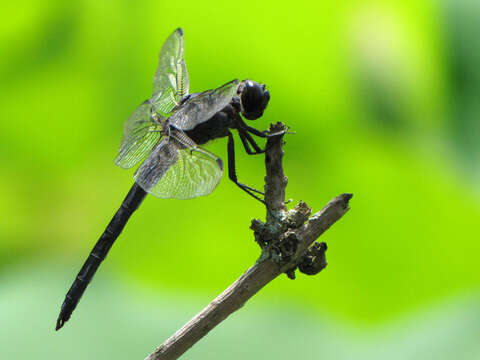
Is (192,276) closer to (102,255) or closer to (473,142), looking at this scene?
(102,255)

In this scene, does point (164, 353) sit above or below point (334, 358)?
above

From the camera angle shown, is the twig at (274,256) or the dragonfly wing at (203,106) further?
the dragonfly wing at (203,106)

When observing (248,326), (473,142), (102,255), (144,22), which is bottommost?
(248,326)

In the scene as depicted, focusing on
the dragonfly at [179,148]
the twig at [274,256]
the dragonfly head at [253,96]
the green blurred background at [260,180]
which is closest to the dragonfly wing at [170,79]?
the dragonfly at [179,148]

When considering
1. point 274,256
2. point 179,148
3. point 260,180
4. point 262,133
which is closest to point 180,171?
point 179,148

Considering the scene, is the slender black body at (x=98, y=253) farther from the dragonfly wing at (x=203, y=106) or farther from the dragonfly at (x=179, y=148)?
the dragonfly wing at (x=203, y=106)

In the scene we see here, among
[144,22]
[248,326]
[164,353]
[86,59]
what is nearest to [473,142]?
[248,326]

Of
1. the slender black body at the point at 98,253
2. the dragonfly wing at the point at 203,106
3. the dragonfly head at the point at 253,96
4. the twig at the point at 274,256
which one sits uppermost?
the dragonfly head at the point at 253,96
